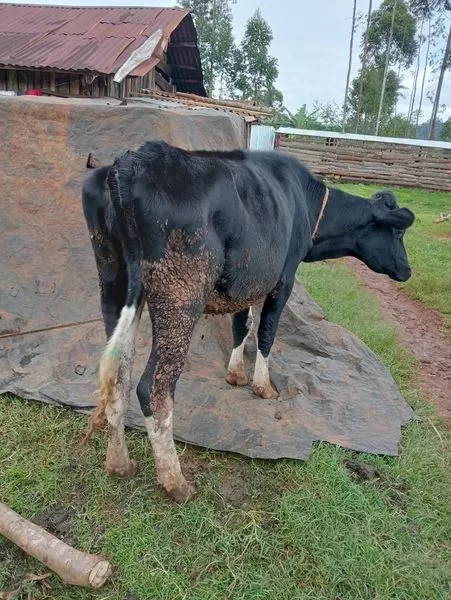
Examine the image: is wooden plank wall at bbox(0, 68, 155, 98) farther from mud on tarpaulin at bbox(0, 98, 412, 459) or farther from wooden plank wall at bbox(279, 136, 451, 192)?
wooden plank wall at bbox(279, 136, 451, 192)

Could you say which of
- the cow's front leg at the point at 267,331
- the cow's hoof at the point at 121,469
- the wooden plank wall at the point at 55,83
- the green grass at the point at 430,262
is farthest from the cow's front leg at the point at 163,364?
the wooden plank wall at the point at 55,83

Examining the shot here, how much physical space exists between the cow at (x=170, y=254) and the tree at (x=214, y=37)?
119ft

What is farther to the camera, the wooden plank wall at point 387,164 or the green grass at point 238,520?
the wooden plank wall at point 387,164

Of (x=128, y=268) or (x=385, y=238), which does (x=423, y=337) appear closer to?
(x=385, y=238)

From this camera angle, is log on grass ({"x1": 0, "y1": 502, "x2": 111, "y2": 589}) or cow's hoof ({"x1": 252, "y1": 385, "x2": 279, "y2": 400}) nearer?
log on grass ({"x1": 0, "y1": 502, "x2": 111, "y2": 589})

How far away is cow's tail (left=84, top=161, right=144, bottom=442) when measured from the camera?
8.36 ft

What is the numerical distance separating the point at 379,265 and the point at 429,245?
6229 mm

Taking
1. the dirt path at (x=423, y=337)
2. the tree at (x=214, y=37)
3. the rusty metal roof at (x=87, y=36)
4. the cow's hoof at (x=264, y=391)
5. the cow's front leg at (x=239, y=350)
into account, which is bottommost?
the dirt path at (x=423, y=337)

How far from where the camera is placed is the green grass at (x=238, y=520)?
265 cm

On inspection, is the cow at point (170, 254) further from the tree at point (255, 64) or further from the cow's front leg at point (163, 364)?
the tree at point (255, 64)

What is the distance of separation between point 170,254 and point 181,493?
4.57ft

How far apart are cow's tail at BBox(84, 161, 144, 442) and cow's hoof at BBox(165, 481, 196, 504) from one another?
702 millimetres

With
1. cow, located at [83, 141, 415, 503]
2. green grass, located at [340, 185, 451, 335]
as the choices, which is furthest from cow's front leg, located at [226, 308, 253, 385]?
green grass, located at [340, 185, 451, 335]

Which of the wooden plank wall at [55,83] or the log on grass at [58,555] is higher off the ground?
the wooden plank wall at [55,83]
